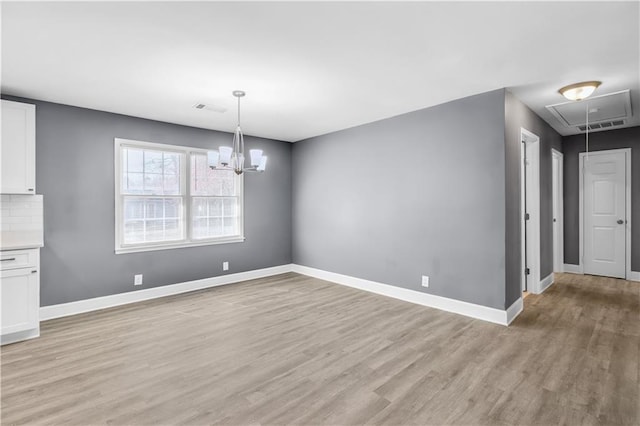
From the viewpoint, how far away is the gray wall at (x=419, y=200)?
11.7 ft

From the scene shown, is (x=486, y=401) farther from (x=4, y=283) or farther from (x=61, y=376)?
(x=4, y=283)

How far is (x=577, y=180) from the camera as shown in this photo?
573 cm

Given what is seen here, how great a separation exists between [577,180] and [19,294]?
8248 millimetres

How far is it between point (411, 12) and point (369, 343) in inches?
109

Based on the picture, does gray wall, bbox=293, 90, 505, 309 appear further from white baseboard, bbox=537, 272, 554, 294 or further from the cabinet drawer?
the cabinet drawer

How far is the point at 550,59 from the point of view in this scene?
2.74 m

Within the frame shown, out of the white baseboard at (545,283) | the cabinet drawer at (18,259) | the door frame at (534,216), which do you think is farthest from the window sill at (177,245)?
the white baseboard at (545,283)

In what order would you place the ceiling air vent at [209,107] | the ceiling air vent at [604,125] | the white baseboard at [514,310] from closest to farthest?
1. the white baseboard at [514,310]
2. the ceiling air vent at [209,107]
3. the ceiling air vent at [604,125]

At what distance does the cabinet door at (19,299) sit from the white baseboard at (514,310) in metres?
4.99

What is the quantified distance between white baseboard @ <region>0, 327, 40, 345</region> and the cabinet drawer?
2.17ft

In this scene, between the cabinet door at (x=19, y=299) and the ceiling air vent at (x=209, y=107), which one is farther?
the ceiling air vent at (x=209, y=107)

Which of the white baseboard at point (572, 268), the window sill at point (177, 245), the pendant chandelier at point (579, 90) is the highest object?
the pendant chandelier at point (579, 90)

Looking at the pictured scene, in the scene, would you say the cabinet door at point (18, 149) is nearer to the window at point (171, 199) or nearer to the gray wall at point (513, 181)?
the window at point (171, 199)

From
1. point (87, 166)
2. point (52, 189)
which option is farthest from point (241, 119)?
point (52, 189)
